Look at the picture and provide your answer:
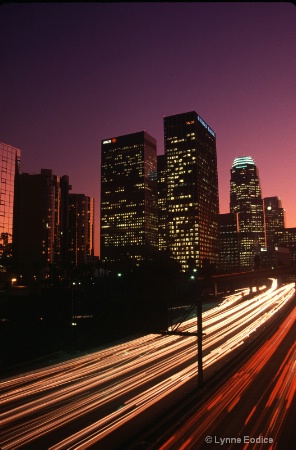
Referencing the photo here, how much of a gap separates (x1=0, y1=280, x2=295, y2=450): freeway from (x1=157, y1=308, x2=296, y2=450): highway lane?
2.48 meters

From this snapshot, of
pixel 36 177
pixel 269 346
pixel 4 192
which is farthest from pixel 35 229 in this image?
pixel 269 346

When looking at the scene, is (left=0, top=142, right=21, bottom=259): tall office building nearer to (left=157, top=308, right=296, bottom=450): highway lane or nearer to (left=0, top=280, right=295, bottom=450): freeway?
(left=0, top=280, right=295, bottom=450): freeway

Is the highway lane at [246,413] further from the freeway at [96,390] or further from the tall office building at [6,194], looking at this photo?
the tall office building at [6,194]

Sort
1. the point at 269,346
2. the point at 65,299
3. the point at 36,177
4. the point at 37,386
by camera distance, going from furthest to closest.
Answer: the point at 36,177
the point at 65,299
the point at 269,346
the point at 37,386

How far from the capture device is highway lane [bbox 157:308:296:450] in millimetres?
11703

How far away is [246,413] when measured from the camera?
46.2 ft

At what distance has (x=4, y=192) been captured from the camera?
328 feet

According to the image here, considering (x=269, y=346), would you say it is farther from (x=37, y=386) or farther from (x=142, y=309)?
(x=37, y=386)

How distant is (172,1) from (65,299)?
6233 centimetres

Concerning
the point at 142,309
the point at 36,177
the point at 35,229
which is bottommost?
the point at 142,309

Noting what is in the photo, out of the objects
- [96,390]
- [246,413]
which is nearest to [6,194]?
[96,390]

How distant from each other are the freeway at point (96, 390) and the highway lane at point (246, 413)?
2.48 m

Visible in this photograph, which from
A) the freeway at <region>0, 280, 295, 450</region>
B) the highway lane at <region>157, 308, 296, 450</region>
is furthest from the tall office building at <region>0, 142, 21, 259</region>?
the highway lane at <region>157, 308, 296, 450</region>

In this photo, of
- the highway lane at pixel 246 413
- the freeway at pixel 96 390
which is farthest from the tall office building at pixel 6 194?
the highway lane at pixel 246 413
